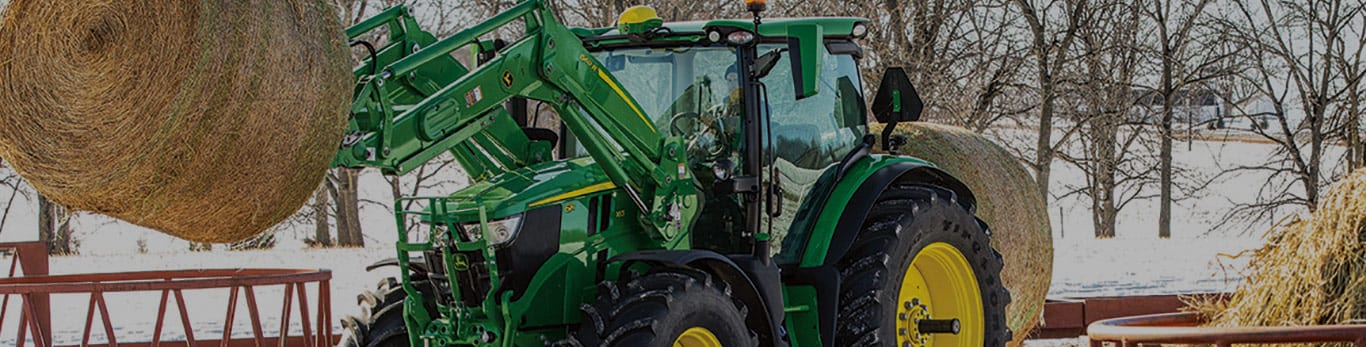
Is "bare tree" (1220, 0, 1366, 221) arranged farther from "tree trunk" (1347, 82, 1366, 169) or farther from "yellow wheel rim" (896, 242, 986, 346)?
"yellow wheel rim" (896, 242, 986, 346)

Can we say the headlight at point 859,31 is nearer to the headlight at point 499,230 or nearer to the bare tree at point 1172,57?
the headlight at point 499,230

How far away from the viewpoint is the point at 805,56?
704 centimetres

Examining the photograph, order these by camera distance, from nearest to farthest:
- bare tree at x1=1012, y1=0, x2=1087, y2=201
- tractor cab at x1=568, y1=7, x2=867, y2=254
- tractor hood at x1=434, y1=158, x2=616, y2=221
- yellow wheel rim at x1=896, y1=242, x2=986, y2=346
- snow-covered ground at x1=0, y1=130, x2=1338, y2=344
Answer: tractor hood at x1=434, y1=158, x2=616, y2=221 < tractor cab at x1=568, y1=7, x2=867, y2=254 < yellow wheel rim at x1=896, y1=242, x2=986, y2=346 < snow-covered ground at x1=0, y1=130, x2=1338, y2=344 < bare tree at x1=1012, y1=0, x2=1087, y2=201

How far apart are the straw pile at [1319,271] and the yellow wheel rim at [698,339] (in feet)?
6.10

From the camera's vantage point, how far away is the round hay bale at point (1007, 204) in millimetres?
10805

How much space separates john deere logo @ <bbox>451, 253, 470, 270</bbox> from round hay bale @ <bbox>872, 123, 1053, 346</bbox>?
16.3 feet

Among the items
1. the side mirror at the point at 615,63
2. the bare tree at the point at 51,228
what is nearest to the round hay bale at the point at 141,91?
the side mirror at the point at 615,63

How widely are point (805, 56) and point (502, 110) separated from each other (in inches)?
52.5

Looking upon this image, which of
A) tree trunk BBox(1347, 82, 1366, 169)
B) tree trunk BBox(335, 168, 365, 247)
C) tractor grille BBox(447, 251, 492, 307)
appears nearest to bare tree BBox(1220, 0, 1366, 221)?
tree trunk BBox(1347, 82, 1366, 169)

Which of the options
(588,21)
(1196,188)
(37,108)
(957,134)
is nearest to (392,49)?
(37,108)

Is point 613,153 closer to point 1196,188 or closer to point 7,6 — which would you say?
point 7,6

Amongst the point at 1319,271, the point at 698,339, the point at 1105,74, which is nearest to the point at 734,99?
the point at 698,339

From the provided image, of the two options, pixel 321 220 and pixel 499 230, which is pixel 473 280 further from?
pixel 321 220

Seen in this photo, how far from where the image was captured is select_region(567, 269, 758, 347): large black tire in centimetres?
588
